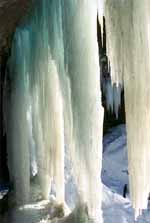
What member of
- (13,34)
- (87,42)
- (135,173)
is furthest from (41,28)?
(135,173)

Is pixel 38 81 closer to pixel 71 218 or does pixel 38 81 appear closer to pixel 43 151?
pixel 43 151

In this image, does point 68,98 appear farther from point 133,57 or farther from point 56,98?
point 56,98

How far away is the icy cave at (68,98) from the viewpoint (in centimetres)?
396

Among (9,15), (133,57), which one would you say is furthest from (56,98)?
(133,57)

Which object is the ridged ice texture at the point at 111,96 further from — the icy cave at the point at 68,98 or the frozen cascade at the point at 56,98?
the frozen cascade at the point at 56,98

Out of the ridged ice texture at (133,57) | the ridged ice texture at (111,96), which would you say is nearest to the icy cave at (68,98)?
the ridged ice texture at (133,57)

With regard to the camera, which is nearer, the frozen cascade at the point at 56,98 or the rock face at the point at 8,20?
the frozen cascade at the point at 56,98

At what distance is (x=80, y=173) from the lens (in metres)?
4.36

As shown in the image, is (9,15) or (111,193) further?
(111,193)

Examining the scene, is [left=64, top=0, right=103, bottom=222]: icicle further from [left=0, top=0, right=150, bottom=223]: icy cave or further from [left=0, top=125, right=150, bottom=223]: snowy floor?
[left=0, top=125, right=150, bottom=223]: snowy floor

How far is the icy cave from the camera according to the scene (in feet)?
13.0

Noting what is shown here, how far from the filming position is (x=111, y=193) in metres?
9.47

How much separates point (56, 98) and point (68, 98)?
3.50ft

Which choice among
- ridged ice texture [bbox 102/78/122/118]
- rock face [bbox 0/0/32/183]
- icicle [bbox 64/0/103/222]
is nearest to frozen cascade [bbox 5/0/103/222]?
icicle [bbox 64/0/103/222]
